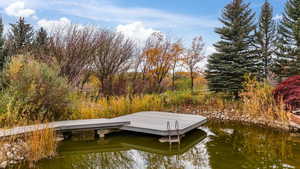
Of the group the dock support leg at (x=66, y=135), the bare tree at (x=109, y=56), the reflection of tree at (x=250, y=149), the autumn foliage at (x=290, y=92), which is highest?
the bare tree at (x=109, y=56)

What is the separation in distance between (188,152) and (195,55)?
880 centimetres

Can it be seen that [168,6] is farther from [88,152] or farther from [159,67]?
[88,152]

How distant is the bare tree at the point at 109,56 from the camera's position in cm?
914

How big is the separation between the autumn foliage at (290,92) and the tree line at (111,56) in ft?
15.9

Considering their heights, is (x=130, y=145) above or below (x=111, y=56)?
below

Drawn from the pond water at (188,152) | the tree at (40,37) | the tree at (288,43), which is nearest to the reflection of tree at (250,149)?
the pond water at (188,152)

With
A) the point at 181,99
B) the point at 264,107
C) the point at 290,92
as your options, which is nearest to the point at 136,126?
the point at 264,107

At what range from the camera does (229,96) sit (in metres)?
9.22

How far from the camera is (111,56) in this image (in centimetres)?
927

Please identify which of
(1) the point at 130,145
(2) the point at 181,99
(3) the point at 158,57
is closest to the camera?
(1) the point at 130,145

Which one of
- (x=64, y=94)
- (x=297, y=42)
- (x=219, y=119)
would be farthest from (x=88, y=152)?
(x=297, y=42)

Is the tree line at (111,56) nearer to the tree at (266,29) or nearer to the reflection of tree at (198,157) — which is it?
the tree at (266,29)

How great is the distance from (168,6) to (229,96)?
16.4 ft

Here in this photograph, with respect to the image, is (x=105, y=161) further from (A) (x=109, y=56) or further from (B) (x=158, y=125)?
(A) (x=109, y=56)
